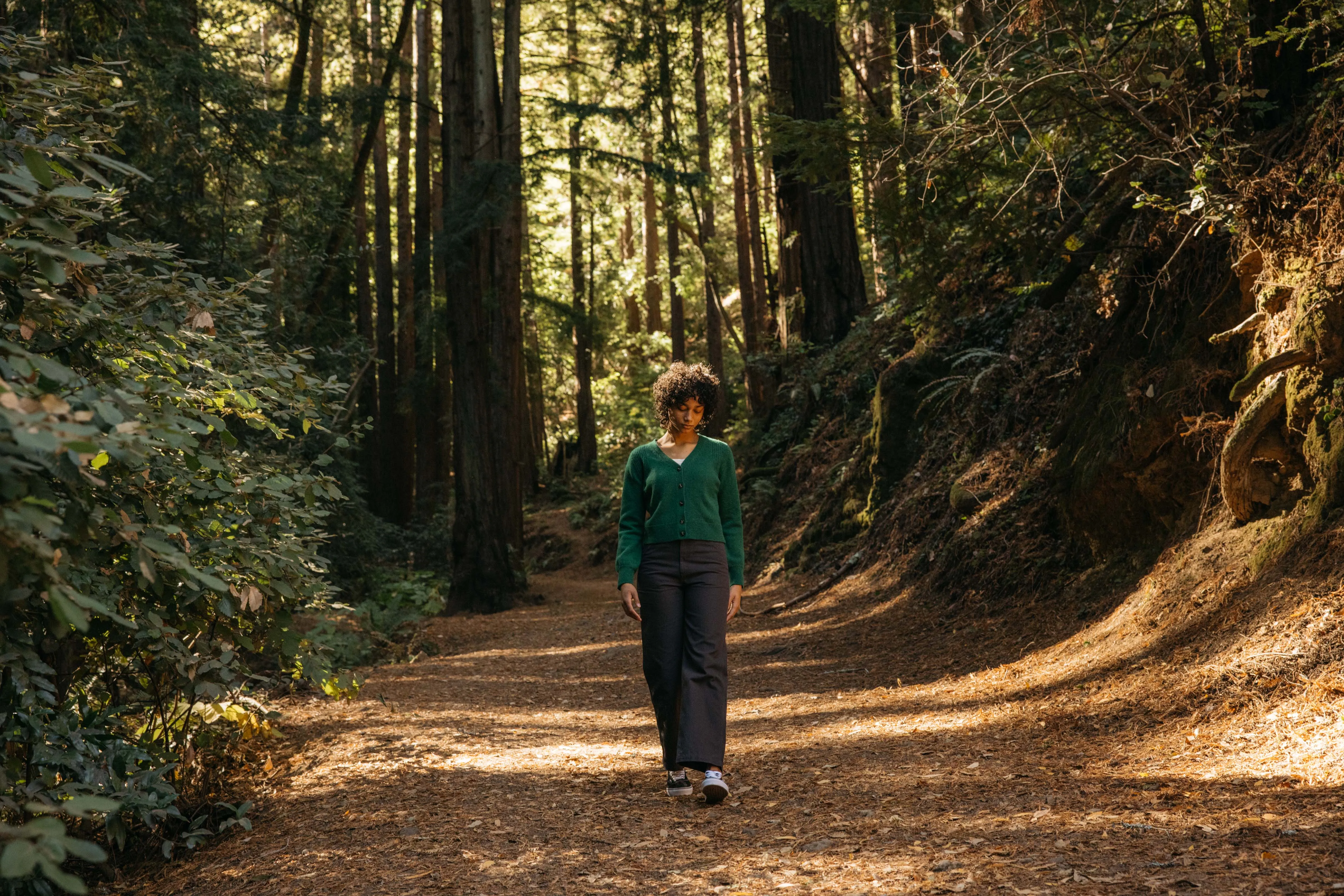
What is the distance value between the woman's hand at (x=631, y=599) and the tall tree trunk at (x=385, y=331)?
15872mm

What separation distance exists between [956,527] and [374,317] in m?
22.2

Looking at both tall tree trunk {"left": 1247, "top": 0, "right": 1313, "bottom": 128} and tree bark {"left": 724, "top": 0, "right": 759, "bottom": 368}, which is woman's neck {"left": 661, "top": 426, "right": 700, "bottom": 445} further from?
tree bark {"left": 724, "top": 0, "right": 759, "bottom": 368}

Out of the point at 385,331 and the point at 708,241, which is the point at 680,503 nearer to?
the point at 385,331

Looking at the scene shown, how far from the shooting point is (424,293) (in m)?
16.2

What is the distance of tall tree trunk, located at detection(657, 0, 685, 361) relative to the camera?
17.6 meters

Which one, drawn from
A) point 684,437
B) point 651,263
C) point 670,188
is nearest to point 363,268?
point 670,188

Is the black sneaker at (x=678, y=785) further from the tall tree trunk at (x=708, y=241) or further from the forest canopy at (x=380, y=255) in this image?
the tall tree trunk at (x=708, y=241)

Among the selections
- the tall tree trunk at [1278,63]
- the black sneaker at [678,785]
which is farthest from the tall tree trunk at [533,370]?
the black sneaker at [678,785]

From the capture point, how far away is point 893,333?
575 inches

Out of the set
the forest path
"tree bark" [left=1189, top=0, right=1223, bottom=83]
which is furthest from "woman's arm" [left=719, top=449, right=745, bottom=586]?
"tree bark" [left=1189, top=0, right=1223, bottom=83]

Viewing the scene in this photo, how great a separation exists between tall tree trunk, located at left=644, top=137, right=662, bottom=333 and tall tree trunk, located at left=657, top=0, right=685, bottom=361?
6.93 feet

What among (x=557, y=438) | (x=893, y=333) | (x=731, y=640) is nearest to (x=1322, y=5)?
(x=731, y=640)

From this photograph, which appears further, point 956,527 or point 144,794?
point 956,527

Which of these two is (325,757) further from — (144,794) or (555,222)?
(555,222)
